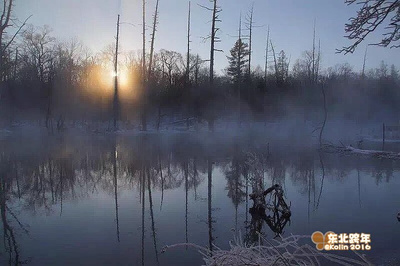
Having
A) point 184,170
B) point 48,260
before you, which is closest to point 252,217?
point 48,260

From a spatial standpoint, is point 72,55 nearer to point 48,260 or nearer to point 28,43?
point 28,43

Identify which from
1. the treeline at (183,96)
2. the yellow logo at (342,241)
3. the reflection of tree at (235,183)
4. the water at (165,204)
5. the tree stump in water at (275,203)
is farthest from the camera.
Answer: the treeline at (183,96)

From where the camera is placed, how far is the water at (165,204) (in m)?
5.99

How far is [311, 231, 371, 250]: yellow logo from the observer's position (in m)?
5.49

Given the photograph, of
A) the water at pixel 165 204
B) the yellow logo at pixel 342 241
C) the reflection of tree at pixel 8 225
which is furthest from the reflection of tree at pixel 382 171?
the reflection of tree at pixel 8 225

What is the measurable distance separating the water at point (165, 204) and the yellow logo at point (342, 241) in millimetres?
182

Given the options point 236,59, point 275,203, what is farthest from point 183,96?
point 275,203

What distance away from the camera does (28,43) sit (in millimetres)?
41844

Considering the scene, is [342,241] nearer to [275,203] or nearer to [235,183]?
[275,203]

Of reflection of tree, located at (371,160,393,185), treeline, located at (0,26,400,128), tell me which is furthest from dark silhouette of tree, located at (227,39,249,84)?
reflection of tree, located at (371,160,393,185)

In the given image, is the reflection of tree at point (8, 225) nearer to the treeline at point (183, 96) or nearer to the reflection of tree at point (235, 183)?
the reflection of tree at point (235, 183)

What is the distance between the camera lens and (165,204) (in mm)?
9000

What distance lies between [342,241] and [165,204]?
483 cm

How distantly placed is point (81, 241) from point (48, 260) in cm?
86
